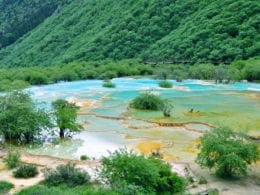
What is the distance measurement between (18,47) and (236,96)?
10008cm

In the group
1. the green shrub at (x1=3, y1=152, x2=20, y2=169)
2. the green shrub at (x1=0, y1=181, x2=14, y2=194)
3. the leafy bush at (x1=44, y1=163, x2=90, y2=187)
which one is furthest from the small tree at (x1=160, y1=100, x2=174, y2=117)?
the green shrub at (x1=0, y1=181, x2=14, y2=194)

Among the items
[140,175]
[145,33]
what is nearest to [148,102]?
[140,175]

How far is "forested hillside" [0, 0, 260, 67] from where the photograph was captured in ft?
308

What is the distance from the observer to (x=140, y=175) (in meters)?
20.0

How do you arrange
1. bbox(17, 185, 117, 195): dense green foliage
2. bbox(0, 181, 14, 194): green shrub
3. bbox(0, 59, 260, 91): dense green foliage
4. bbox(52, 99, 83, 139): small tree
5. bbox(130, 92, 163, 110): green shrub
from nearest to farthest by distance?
bbox(17, 185, 117, 195): dense green foliage < bbox(0, 181, 14, 194): green shrub < bbox(52, 99, 83, 139): small tree < bbox(130, 92, 163, 110): green shrub < bbox(0, 59, 260, 91): dense green foliage

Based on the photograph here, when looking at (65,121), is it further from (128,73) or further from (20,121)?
(128,73)

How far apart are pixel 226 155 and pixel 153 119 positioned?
15830 millimetres

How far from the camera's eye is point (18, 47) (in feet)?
460

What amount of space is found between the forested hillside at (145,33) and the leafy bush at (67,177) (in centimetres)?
7045

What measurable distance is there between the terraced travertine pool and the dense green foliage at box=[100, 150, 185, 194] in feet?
17.9

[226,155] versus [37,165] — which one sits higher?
[226,155]

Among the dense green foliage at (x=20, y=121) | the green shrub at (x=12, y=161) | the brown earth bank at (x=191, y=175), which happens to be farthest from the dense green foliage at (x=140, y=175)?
the dense green foliage at (x=20, y=121)

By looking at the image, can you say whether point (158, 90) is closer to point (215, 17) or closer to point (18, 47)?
point (215, 17)

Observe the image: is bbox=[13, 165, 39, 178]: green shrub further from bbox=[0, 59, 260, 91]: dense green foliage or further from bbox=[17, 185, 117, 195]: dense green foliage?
bbox=[0, 59, 260, 91]: dense green foliage
